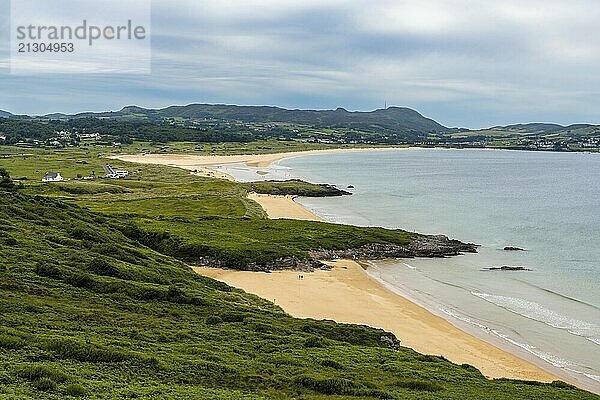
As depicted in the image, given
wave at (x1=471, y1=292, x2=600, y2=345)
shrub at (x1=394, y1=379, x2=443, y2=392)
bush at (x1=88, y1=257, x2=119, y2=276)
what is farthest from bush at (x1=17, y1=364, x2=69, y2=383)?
wave at (x1=471, y1=292, x2=600, y2=345)

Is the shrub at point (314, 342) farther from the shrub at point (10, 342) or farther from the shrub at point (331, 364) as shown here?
the shrub at point (10, 342)

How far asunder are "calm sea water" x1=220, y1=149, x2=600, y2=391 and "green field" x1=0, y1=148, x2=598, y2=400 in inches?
469

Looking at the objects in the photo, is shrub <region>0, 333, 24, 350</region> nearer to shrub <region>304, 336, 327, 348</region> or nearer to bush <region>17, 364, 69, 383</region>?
bush <region>17, 364, 69, 383</region>

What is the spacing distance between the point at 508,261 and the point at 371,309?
1060 inches

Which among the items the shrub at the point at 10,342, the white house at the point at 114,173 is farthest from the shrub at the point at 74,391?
the white house at the point at 114,173

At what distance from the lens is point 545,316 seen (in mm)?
45906

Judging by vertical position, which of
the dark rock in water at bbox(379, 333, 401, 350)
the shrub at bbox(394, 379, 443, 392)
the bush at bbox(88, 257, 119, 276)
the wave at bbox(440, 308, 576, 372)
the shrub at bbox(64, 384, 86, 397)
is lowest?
the wave at bbox(440, 308, 576, 372)

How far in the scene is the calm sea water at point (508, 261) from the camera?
41.5 meters

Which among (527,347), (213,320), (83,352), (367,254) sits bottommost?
(527,347)

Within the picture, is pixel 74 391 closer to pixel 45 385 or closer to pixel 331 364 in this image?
pixel 45 385

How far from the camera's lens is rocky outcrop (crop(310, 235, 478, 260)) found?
63656mm

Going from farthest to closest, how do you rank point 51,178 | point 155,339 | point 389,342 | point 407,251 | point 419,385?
point 51,178, point 407,251, point 389,342, point 155,339, point 419,385

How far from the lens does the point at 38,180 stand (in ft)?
391

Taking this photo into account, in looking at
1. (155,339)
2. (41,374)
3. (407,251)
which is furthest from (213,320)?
(407,251)
